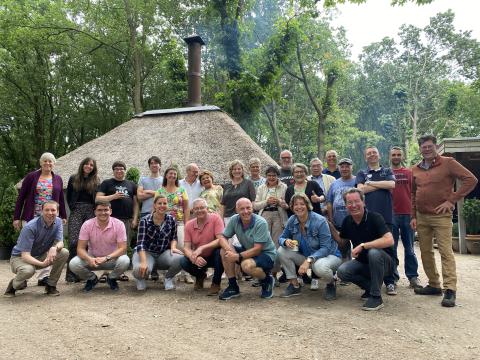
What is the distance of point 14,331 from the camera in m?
3.54

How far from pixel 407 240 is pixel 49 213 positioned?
4.50 m

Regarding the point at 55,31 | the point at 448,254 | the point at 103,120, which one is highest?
the point at 55,31

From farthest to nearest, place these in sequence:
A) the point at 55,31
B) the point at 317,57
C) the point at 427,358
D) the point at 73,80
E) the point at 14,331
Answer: the point at 317,57 → the point at 73,80 → the point at 55,31 → the point at 14,331 → the point at 427,358

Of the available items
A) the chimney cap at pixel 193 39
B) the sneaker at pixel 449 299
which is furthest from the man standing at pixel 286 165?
the chimney cap at pixel 193 39

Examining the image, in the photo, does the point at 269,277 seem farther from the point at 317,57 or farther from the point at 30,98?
the point at 317,57

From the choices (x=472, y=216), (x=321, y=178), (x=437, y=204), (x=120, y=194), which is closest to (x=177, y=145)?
(x=120, y=194)

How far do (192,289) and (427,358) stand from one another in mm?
3015

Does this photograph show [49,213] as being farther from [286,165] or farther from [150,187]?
[286,165]

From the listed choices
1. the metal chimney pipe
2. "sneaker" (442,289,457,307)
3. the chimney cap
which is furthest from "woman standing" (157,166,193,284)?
the chimney cap

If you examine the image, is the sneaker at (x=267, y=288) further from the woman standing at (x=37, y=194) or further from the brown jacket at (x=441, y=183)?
the woman standing at (x=37, y=194)

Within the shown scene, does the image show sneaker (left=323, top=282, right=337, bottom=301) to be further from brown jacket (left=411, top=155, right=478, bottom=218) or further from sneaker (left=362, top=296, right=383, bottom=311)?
brown jacket (left=411, top=155, right=478, bottom=218)

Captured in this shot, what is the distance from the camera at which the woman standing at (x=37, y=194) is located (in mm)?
5348

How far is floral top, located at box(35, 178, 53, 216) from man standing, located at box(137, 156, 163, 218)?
1.20 metres

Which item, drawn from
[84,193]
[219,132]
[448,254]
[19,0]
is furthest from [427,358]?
[19,0]
